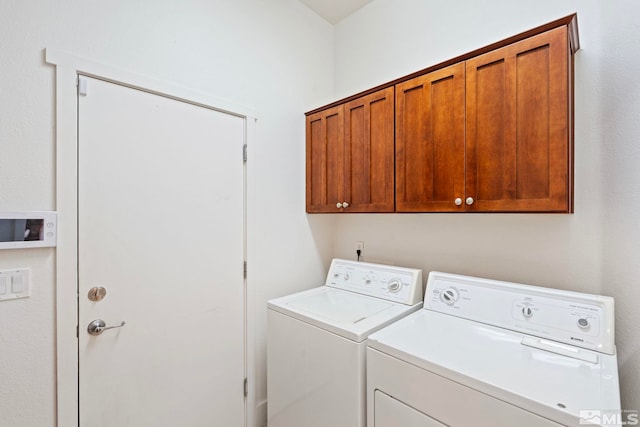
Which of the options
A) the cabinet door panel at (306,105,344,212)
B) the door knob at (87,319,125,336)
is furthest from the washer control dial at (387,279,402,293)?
the door knob at (87,319,125,336)

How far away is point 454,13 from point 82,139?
208cm

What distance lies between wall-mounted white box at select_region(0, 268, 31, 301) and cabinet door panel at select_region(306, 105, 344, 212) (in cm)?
152

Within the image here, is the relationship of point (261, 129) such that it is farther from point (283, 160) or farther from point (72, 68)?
point (72, 68)

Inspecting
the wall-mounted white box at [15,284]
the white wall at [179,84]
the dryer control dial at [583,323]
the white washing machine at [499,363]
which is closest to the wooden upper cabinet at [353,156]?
the white wall at [179,84]

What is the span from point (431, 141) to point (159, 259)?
1527 mm

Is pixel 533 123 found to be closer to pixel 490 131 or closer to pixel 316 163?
pixel 490 131

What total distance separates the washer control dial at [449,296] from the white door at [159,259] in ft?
3.92

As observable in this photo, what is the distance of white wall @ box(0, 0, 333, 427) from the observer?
115cm

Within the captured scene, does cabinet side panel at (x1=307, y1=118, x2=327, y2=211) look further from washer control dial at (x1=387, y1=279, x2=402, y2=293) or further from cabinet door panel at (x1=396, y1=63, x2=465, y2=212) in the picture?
washer control dial at (x1=387, y1=279, x2=402, y2=293)

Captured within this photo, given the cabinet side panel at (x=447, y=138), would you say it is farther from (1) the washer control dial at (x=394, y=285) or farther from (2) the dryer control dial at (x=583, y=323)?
(2) the dryer control dial at (x=583, y=323)

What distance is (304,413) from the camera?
1528mm

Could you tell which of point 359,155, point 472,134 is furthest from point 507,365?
point 359,155

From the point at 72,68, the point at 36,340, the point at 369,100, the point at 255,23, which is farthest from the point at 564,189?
the point at 36,340

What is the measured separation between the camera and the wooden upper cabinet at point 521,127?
3.75 ft
